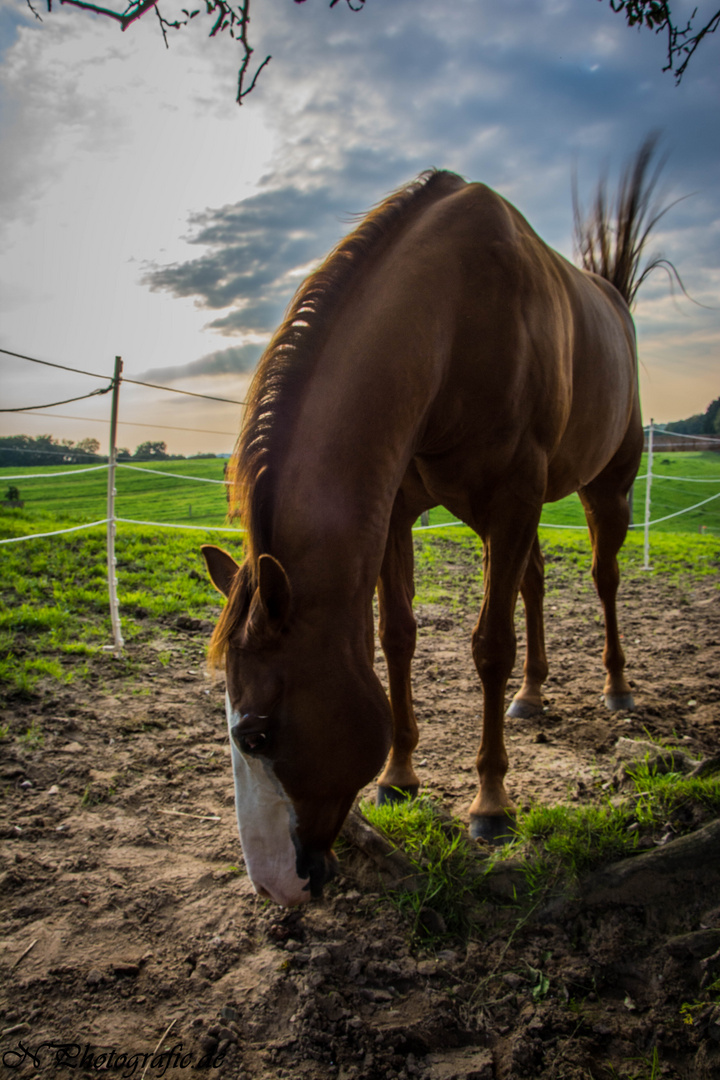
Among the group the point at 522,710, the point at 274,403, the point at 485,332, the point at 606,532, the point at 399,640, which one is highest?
the point at 485,332

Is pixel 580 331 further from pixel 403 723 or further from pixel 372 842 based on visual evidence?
pixel 372 842

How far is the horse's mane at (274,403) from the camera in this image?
5.17 feet

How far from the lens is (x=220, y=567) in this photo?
1.82 metres

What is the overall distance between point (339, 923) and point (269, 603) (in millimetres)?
1128

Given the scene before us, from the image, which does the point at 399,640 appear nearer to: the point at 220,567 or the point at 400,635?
the point at 400,635

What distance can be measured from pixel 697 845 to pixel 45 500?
944 cm

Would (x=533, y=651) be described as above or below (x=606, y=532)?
below

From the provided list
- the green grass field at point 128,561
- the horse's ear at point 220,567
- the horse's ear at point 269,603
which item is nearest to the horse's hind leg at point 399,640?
the green grass field at point 128,561

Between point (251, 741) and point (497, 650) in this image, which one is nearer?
point (251, 741)

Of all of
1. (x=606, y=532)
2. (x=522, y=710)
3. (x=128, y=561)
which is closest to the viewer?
(x=522, y=710)

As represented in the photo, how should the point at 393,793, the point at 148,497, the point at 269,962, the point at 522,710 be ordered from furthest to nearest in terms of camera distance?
the point at 148,497, the point at 522,710, the point at 393,793, the point at 269,962

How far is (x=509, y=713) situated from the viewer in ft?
12.0

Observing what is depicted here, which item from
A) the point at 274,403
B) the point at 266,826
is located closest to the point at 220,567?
the point at 274,403

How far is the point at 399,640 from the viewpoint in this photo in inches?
110
